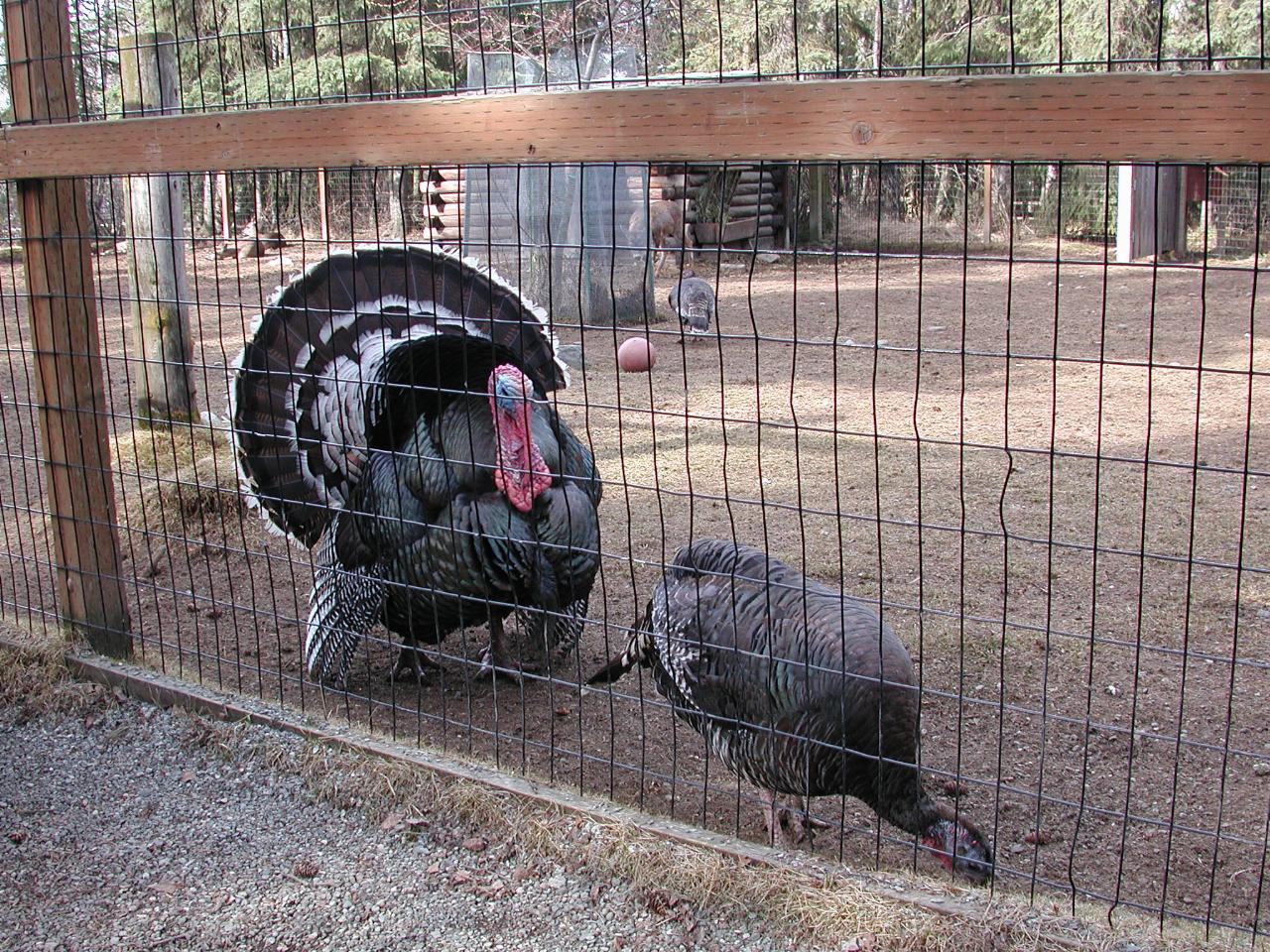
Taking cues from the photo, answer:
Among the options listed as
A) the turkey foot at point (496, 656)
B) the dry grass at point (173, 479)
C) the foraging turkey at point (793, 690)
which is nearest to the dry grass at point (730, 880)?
the foraging turkey at point (793, 690)

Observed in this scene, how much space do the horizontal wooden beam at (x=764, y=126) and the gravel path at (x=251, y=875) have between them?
175 cm

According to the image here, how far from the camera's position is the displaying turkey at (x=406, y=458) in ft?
13.1

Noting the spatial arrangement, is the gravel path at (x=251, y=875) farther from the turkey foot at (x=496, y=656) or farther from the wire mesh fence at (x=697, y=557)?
the turkey foot at (x=496, y=656)

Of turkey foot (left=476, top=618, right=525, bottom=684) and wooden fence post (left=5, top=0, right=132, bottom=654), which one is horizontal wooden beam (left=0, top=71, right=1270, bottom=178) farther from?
turkey foot (left=476, top=618, right=525, bottom=684)

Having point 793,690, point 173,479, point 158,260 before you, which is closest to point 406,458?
point 793,690

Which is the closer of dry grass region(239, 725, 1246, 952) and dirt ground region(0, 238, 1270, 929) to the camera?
dry grass region(239, 725, 1246, 952)

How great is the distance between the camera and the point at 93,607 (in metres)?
4.23

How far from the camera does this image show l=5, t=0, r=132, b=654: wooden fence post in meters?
3.89

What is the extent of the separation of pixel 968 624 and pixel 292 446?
8.65 ft

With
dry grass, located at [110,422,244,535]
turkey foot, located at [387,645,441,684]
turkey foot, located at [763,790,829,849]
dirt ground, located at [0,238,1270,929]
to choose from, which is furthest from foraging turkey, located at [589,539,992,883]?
dry grass, located at [110,422,244,535]

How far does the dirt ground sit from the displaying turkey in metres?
0.22

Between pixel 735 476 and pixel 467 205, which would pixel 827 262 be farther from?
pixel 735 476

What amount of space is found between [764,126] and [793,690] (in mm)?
1437

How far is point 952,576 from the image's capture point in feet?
17.2
